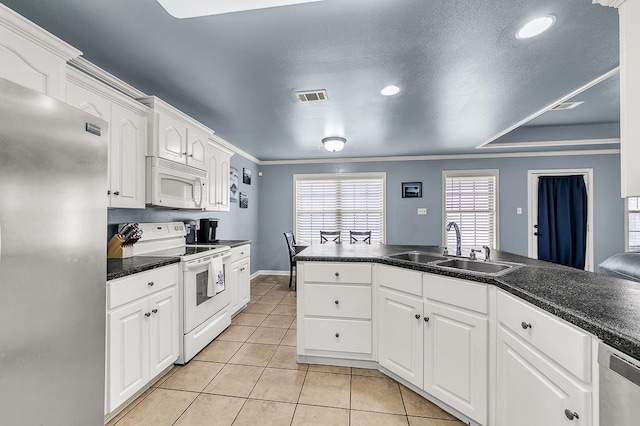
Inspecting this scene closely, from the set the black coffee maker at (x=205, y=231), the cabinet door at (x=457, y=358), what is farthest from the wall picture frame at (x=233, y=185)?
the cabinet door at (x=457, y=358)

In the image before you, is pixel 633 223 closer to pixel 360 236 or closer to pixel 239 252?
pixel 360 236

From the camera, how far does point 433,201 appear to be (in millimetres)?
5441

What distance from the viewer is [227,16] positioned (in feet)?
5.26

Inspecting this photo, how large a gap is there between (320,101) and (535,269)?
227cm

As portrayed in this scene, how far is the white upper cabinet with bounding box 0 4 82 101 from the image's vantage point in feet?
4.30

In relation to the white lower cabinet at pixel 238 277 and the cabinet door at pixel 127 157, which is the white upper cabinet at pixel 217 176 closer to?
the white lower cabinet at pixel 238 277

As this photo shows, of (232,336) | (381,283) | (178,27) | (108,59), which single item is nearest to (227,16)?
(178,27)

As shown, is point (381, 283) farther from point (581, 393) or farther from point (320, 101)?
point (320, 101)

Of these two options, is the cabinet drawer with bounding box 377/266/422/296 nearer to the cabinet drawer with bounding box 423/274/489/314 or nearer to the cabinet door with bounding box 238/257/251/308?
the cabinet drawer with bounding box 423/274/489/314

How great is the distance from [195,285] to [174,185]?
1.02 meters

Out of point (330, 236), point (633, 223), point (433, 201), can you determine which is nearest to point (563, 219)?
point (633, 223)

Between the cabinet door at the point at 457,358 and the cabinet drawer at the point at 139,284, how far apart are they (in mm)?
1909

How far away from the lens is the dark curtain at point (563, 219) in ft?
15.8

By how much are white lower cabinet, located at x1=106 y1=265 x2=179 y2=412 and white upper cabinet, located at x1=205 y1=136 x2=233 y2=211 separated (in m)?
1.48
